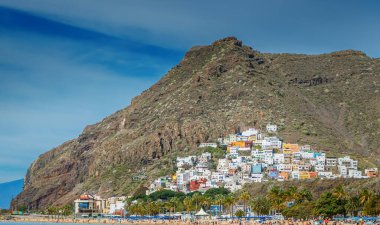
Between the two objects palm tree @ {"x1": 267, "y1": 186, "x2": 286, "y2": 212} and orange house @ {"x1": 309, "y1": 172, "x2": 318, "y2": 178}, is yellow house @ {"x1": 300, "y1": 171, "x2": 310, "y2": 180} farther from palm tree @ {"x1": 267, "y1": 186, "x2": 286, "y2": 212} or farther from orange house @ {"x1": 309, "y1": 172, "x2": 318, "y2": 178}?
palm tree @ {"x1": 267, "y1": 186, "x2": 286, "y2": 212}

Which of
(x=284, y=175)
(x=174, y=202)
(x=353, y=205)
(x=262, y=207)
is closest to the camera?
(x=353, y=205)

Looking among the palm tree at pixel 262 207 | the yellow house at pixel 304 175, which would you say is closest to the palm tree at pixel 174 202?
the palm tree at pixel 262 207

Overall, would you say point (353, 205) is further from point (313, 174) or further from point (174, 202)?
point (313, 174)

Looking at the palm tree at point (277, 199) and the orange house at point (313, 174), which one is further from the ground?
the orange house at point (313, 174)

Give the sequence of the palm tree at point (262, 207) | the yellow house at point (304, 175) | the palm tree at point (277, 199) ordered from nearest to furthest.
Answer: the palm tree at point (277, 199), the palm tree at point (262, 207), the yellow house at point (304, 175)

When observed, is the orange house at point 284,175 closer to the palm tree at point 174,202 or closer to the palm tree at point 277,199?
the palm tree at point 174,202

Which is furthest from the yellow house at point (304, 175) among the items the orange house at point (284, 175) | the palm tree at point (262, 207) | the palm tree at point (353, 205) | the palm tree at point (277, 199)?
the palm tree at point (353, 205)

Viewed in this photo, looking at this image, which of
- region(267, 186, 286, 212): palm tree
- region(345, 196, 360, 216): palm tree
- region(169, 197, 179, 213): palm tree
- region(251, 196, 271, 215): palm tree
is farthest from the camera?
region(169, 197, 179, 213): palm tree

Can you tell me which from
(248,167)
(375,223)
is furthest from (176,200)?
(375,223)

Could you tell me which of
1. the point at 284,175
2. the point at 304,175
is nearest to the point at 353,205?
the point at 304,175

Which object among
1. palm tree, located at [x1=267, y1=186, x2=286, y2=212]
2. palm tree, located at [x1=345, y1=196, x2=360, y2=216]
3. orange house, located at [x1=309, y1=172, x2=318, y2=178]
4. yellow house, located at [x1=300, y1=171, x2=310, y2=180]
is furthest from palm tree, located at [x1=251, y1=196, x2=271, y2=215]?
orange house, located at [x1=309, y1=172, x2=318, y2=178]

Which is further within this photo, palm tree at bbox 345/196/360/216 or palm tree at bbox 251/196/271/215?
palm tree at bbox 251/196/271/215

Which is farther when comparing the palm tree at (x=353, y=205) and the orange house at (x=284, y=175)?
the orange house at (x=284, y=175)

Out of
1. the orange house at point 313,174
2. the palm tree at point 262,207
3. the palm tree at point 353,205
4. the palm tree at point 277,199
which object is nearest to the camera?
the palm tree at point 353,205
